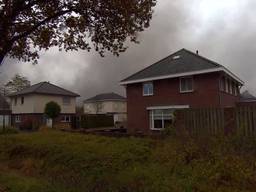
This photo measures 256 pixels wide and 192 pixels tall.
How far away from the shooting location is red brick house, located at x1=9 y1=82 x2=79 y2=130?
49.3 metres

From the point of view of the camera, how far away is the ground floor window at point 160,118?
2848cm

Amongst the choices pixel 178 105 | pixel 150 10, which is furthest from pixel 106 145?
pixel 178 105

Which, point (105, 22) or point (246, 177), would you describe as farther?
point (105, 22)

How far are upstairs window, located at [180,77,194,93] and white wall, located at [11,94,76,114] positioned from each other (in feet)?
92.7

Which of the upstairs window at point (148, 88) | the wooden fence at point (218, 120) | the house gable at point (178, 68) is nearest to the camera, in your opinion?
the wooden fence at point (218, 120)

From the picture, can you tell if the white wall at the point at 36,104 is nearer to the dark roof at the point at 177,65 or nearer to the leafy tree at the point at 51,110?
the leafy tree at the point at 51,110

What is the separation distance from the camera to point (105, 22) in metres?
13.0

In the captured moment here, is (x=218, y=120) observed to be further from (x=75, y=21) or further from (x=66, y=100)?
(x=66, y=100)

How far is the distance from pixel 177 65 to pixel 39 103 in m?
27.5

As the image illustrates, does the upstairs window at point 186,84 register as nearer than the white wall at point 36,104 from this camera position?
Yes

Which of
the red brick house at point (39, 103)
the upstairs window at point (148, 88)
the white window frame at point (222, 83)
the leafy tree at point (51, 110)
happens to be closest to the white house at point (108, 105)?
the red brick house at point (39, 103)

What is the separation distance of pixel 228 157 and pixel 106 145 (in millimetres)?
7351

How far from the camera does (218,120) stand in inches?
617

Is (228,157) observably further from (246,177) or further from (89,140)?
(89,140)
